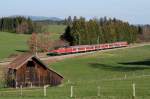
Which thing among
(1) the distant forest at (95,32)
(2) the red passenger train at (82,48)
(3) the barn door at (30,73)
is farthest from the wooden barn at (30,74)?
(1) the distant forest at (95,32)

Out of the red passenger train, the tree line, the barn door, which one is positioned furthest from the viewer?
the tree line

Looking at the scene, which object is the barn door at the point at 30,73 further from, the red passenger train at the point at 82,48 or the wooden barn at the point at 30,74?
the red passenger train at the point at 82,48

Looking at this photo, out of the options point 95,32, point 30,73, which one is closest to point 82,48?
point 95,32

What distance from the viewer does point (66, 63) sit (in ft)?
311

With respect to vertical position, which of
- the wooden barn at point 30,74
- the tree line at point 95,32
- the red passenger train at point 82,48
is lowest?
the wooden barn at point 30,74

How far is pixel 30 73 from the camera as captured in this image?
206ft

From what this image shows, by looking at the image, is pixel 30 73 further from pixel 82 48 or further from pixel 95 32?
pixel 95 32

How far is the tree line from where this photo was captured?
15075cm

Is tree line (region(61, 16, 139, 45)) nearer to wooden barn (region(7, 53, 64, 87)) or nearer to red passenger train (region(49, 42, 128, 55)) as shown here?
red passenger train (region(49, 42, 128, 55))

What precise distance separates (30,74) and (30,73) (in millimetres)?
136

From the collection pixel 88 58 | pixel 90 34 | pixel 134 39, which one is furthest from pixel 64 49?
pixel 134 39

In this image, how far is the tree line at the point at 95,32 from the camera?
A: 495 ft

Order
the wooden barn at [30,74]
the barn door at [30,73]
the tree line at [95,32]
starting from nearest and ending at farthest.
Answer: the wooden barn at [30,74] → the barn door at [30,73] → the tree line at [95,32]

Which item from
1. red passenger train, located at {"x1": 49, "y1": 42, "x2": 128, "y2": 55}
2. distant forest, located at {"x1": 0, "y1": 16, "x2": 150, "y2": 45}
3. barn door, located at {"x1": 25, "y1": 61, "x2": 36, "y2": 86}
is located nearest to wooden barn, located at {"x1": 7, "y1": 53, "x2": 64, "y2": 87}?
barn door, located at {"x1": 25, "y1": 61, "x2": 36, "y2": 86}
